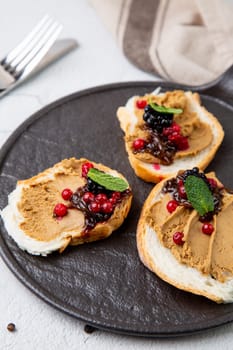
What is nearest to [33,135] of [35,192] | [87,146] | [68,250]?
[87,146]

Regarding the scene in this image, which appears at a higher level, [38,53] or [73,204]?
[38,53]

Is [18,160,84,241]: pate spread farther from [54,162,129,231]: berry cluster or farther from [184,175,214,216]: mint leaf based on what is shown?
[184,175,214,216]: mint leaf

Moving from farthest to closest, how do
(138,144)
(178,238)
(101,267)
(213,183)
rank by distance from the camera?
(138,144)
(213,183)
(101,267)
(178,238)

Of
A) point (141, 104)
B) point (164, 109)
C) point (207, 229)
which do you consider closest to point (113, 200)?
point (207, 229)

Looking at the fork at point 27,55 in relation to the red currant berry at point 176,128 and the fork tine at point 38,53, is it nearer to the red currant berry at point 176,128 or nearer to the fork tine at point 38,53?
the fork tine at point 38,53

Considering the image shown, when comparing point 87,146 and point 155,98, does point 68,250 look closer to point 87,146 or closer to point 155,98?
point 87,146

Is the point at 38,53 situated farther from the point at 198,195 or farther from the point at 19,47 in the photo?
the point at 198,195

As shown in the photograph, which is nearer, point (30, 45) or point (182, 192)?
point (182, 192)

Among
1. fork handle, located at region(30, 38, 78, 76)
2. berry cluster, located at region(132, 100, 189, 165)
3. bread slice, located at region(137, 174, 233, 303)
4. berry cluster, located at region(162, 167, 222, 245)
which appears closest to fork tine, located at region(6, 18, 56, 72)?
fork handle, located at region(30, 38, 78, 76)
